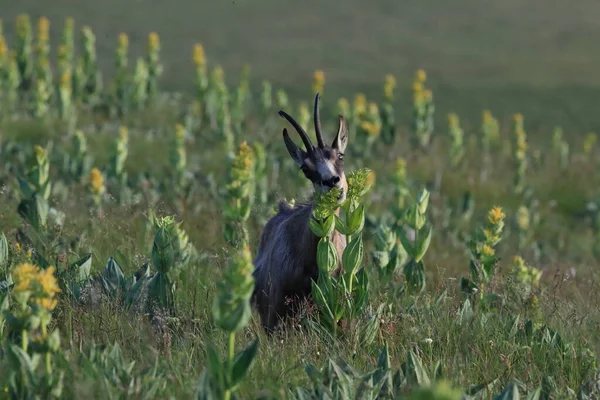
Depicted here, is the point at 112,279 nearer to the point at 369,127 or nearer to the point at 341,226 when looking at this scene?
the point at 341,226

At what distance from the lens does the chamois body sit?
5.21 meters

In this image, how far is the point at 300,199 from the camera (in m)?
8.09

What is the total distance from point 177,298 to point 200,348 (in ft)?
3.16

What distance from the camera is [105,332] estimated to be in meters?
4.21

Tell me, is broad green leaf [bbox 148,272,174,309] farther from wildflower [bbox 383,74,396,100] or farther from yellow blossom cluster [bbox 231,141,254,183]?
wildflower [bbox 383,74,396,100]

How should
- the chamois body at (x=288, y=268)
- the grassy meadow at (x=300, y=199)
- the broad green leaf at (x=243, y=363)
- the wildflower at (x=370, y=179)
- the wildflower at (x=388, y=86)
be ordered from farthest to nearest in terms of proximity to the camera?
the wildflower at (x=388, y=86) → the chamois body at (x=288, y=268) → the wildflower at (x=370, y=179) → the grassy meadow at (x=300, y=199) → the broad green leaf at (x=243, y=363)

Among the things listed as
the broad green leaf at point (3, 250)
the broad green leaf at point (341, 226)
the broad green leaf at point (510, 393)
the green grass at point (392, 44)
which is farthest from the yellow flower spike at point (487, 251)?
the green grass at point (392, 44)

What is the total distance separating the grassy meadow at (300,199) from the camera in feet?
12.0

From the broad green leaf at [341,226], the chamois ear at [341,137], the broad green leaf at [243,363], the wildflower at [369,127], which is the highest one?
the chamois ear at [341,137]

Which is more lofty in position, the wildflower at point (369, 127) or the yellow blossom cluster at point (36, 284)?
the yellow blossom cluster at point (36, 284)

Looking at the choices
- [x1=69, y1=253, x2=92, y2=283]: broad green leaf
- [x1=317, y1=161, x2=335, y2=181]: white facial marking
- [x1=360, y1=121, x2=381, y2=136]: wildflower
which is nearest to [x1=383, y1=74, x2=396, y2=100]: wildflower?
[x1=360, y1=121, x2=381, y2=136]: wildflower

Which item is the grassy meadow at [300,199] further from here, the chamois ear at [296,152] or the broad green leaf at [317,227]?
the chamois ear at [296,152]

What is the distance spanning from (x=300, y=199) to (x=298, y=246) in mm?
2781

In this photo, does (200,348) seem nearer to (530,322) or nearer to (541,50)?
(530,322)
